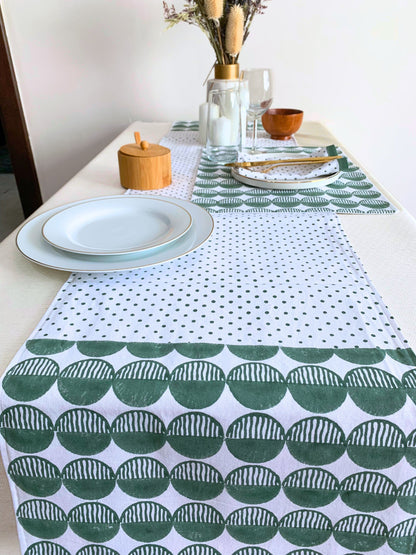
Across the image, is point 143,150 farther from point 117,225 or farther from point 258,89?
point 258,89

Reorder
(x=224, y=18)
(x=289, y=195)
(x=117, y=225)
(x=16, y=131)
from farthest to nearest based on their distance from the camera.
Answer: (x=16, y=131) → (x=224, y=18) → (x=289, y=195) → (x=117, y=225)

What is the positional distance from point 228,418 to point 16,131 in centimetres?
175

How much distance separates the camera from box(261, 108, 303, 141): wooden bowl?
1.24 meters

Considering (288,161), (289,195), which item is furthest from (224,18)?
(289,195)

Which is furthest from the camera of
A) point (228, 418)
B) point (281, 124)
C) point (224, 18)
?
point (281, 124)

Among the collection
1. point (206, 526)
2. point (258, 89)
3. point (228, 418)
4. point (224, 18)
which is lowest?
point (206, 526)

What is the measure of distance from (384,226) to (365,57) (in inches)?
46.1

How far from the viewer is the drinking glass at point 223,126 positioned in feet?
3.58

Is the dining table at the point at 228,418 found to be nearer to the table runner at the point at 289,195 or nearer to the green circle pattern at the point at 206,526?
the green circle pattern at the point at 206,526

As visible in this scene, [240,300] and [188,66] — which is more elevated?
[188,66]

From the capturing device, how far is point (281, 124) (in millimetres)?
1249

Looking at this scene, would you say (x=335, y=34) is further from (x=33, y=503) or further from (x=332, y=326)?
(x=33, y=503)

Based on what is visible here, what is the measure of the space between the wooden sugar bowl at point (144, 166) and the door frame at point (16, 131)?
1082 mm

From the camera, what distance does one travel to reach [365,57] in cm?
160
